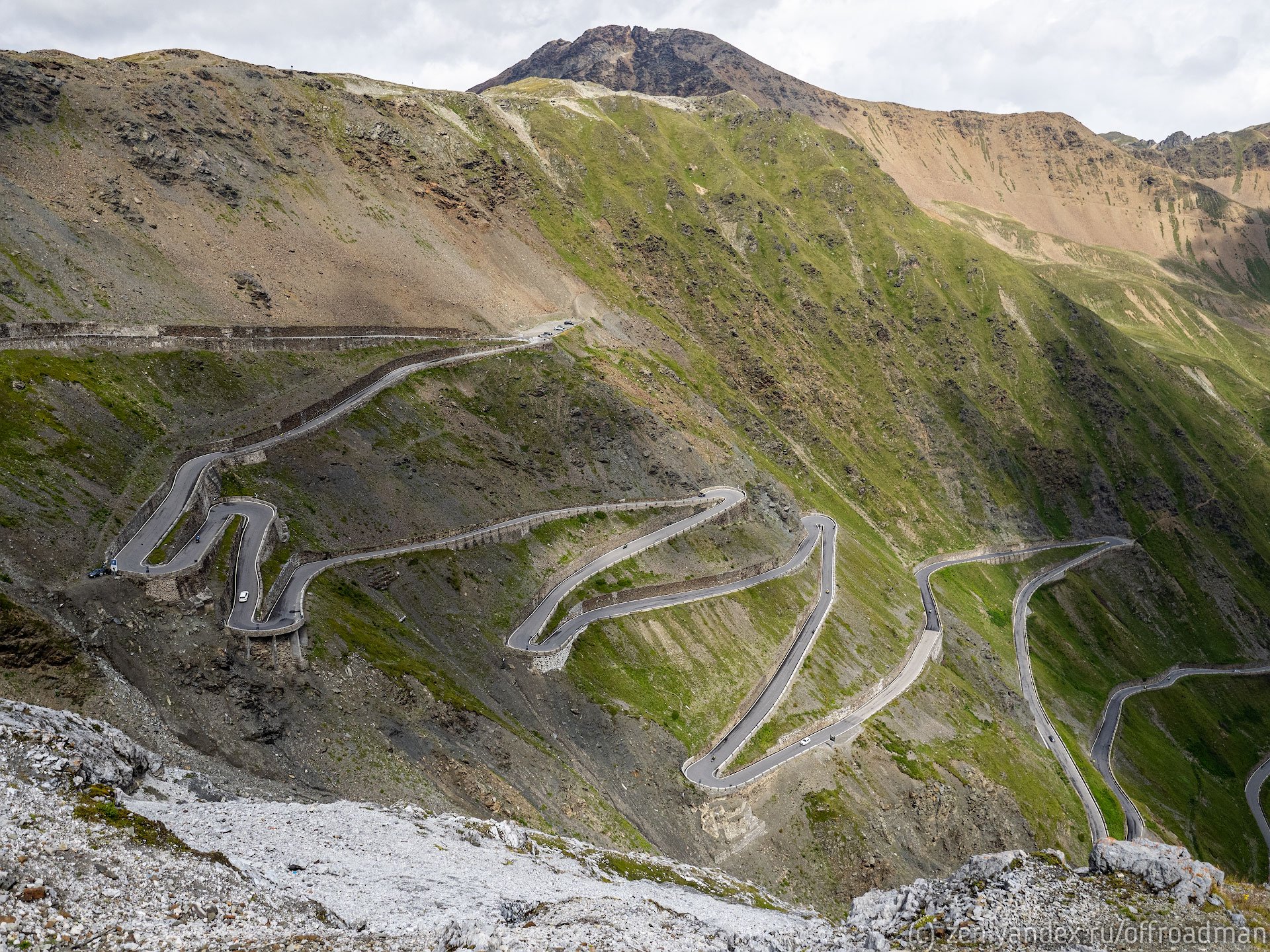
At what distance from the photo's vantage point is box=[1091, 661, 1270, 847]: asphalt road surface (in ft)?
334

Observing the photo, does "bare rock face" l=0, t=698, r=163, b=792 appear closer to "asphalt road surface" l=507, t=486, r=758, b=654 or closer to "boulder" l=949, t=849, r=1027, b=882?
"boulder" l=949, t=849, r=1027, b=882

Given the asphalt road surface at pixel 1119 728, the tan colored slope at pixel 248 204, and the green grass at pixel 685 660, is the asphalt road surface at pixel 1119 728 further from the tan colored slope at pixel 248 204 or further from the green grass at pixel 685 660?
the tan colored slope at pixel 248 204

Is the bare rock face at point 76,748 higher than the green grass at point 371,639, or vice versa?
the bare rock face at point 76,748

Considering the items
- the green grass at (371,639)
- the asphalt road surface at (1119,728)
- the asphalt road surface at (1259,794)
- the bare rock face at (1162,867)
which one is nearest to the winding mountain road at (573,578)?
the green grass at (371,639)

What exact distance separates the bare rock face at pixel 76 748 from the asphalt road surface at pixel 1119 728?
108311 millimetres

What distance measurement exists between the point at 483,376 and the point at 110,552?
60.2 metres

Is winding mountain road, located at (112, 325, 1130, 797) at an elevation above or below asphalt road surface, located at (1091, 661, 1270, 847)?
above

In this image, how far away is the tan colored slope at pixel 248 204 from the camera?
86.0 meters

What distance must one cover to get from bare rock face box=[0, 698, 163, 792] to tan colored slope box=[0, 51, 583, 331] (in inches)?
2194

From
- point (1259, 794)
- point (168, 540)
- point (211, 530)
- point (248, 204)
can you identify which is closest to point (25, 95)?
point (248, 204)

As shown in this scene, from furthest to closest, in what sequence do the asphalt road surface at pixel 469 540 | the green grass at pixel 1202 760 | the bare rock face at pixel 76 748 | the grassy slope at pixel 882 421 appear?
the grassy slope at pixel 882 421 < the green grass at pixel 1202 760 < the asphalt road surface at pixel 469 540 < the bare rock face at pixel 76 748

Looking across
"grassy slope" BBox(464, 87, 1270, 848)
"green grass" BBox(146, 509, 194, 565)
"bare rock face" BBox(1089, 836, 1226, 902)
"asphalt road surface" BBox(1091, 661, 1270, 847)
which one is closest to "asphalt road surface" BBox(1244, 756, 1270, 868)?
"asphalt road surface" BBox(1091, 661, 1270, 847)

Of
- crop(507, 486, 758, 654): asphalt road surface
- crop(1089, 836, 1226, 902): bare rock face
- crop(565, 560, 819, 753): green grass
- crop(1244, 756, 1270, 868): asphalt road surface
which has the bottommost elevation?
crop(1244, 756, 1270, 868): asphalt road surface

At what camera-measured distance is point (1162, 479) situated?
191 meters
